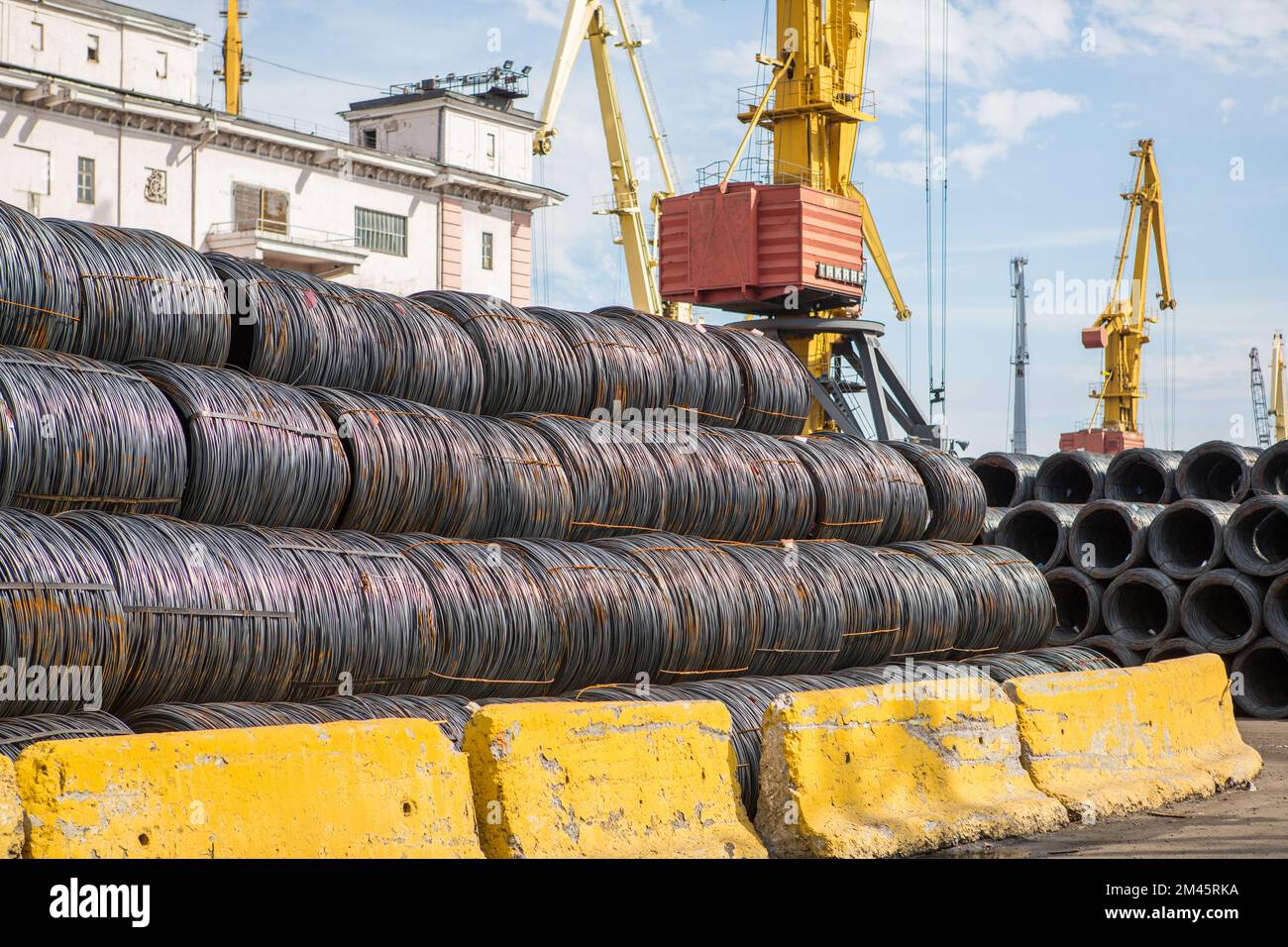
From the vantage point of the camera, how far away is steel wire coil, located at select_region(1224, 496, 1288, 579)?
1438 cm

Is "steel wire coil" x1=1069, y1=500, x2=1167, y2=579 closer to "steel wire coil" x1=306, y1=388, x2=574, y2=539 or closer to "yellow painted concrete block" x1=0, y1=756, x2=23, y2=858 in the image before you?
"steel wire coil" x1=306, y1=388, x2=574, y2=539

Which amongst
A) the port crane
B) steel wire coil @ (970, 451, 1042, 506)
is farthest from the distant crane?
steel wire coil @ (970, 451, 1042, 506)

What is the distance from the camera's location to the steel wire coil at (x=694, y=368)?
9.84m

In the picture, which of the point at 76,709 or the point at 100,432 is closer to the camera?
the point at 76,709

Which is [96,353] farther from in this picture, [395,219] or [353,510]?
[395,219]

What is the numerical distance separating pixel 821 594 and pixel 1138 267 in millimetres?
46598

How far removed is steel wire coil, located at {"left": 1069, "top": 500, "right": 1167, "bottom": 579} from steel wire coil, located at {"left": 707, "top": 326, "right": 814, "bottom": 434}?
6039 millimetres

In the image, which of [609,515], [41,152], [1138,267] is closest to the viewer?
[609,515]

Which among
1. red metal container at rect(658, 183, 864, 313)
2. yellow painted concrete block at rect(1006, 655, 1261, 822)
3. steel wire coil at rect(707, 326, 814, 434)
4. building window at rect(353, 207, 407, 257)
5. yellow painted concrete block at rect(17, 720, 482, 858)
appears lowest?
yellow painted concrete block at rect(1006, 655, 1261, 822)

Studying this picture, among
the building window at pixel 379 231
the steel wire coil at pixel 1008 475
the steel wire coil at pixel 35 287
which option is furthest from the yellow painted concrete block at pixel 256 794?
the building window at pixel 379 231

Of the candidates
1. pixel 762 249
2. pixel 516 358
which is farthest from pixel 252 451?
pixel 762 249

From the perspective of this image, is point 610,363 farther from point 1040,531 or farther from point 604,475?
point 1040,531
